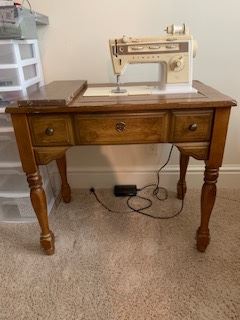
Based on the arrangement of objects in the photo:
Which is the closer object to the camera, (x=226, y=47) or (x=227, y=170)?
(x=226, y=47)

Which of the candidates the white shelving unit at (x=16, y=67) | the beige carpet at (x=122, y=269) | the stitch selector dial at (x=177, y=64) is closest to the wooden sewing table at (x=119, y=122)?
the stitch selector dial at (x=177, y=64)

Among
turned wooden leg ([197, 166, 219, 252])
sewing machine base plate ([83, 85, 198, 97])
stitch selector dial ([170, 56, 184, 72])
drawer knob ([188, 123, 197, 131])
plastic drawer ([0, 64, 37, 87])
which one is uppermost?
stitch selector dial ([170, 56, 184, 72])

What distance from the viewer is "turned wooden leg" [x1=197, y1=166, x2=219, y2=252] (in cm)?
99

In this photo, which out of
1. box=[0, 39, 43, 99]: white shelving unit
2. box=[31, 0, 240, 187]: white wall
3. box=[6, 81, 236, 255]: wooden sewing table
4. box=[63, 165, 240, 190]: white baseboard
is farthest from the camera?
box=[63, 165, 240, 190]: white baseboard

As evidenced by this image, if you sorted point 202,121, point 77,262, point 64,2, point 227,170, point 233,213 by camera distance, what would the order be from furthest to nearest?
point 227,170, point 233,213, point 64,2, point 77,262, point 202,121

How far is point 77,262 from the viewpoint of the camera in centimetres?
111

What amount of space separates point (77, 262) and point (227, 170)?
1042 millimetres

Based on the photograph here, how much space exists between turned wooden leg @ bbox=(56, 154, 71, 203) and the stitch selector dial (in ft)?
2.55

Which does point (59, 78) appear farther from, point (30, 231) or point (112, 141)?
point (30, 231)

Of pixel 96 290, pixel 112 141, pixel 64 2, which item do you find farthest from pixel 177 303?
pixel 64 2

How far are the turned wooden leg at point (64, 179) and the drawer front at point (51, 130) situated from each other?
484 millimetres

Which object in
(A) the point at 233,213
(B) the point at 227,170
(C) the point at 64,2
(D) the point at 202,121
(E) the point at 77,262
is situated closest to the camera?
(D) the point at 202,121

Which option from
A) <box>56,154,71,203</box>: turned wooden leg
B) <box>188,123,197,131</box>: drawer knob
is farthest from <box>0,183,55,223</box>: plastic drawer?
<box>188,123,197,131</box>: drawer knob

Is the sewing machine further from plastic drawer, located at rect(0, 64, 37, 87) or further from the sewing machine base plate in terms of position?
plastic drawer, located at rect(0, 64, 37, 87)
